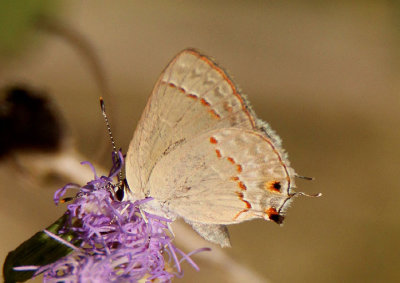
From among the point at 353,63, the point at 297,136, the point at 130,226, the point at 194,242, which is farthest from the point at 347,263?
the point at 130,226

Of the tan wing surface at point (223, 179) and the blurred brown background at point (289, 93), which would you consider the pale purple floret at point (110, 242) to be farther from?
the blurred brown background at point (289, 93)

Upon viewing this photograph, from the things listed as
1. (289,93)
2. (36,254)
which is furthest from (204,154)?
(289,93)

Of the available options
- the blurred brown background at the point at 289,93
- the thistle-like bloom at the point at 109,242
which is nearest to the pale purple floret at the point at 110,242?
the thistle-like bloom at the point at 109,242

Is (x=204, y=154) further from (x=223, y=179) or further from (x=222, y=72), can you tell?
(x=222, y=72)

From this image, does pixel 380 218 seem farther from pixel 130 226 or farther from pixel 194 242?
pixel 130 226

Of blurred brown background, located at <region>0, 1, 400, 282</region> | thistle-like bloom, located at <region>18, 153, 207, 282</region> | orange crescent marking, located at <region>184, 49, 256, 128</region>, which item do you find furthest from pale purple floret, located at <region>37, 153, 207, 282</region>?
blurred brown background, located at <region>0, 1, 400, 282</region>
